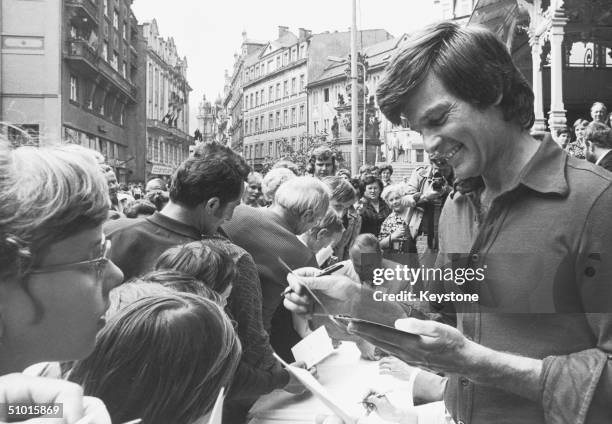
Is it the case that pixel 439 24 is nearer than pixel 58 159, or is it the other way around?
pixel 58 159

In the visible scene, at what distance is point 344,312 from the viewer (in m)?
1.20

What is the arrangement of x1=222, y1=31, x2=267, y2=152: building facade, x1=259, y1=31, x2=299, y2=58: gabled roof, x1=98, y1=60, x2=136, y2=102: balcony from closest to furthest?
x1=98, y1=60, x2=136, y2=102: balcony → x1=222, y1=31, x2=267, y2=152: building facade → x1=259, y1=31, x2=299, y2=58: gabled roof

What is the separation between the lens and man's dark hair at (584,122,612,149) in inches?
186

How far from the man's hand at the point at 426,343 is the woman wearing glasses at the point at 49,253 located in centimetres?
49

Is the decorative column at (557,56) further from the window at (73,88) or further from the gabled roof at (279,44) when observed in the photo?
the window at (73,88)

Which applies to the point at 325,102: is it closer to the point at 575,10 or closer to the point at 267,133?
the point at 267,133

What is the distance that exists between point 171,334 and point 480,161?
79cm

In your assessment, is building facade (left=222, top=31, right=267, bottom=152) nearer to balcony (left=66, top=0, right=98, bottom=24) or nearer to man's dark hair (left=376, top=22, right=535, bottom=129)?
balcony (left=66, top=0, right=98, bottom=24)

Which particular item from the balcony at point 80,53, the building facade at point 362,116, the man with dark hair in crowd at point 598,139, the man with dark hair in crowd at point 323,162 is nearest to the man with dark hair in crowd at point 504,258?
the man with dark hair in crowd at point 598,139

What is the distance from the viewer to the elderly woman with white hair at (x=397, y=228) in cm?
329

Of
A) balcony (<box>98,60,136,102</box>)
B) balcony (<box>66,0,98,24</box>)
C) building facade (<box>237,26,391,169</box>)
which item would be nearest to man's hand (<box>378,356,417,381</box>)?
balcony (<box>66,0,98,24</box>)

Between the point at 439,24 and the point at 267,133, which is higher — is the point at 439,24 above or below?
below

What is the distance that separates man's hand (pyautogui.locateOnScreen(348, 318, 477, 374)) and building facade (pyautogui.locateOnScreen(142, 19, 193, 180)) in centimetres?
2283

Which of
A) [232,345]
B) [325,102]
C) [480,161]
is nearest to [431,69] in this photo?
[480,161]
